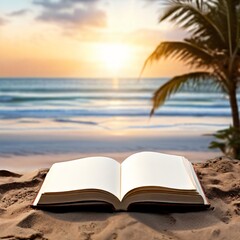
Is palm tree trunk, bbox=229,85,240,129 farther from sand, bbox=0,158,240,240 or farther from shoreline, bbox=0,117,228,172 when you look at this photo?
sand, bbox=0,158,240,240

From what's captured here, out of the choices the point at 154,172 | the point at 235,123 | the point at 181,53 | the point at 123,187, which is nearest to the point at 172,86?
the point at 181,53

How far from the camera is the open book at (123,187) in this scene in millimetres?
1864

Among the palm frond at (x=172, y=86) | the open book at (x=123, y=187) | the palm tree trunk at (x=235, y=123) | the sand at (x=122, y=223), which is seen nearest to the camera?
the sand at (x=122, y=223)

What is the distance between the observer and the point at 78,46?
27422 millimetres

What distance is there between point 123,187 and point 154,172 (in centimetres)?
17

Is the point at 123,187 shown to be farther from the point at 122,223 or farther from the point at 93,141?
the point at 93,141

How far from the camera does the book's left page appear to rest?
1900 millimetres

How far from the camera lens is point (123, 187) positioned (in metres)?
1.93

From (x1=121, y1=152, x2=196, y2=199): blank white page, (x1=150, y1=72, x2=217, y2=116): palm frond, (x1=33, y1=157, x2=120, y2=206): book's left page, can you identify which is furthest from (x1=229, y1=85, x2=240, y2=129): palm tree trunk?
(x1=33, y1=157, x2=120, y2=206): book's left page

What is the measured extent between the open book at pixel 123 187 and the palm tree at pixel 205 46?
498cm

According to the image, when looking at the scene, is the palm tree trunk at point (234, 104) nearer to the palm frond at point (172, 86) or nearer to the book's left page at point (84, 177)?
the palm frond at point (172, 86)

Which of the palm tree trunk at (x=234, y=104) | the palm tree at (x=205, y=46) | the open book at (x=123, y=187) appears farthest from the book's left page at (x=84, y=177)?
the palm tree trunk at (x=234, y=104)

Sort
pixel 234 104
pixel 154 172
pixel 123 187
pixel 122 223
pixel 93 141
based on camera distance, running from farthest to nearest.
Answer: pixel 93 141 → pixel 234 104 → pixel 154 172 → pixel 123 187 → pixel 122 223

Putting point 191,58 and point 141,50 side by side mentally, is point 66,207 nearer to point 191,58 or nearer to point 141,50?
point 191,58
